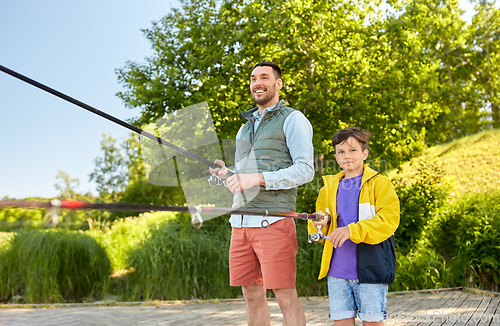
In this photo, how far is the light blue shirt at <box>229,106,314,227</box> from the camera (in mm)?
2127

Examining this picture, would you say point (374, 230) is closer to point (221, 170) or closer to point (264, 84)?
point (221, 170)

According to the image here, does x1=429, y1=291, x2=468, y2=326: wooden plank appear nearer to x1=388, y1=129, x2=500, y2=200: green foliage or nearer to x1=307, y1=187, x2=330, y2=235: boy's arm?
x1=307, y1=187, x2=330, y2=235: boy's arm

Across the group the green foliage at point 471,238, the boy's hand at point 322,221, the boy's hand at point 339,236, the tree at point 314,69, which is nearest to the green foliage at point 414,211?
the green foliage at point 471,238

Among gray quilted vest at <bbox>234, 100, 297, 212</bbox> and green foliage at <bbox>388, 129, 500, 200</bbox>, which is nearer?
gray quilted vest at <bbox>234, 100, 297, 212</bbox>

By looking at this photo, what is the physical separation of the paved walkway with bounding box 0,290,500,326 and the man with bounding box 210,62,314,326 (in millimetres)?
2101

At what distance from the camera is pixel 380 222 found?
2160mm

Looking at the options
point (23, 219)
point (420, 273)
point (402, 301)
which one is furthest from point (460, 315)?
point (23, 219)

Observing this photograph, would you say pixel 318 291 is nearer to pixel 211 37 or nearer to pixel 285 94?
pixel 285 94

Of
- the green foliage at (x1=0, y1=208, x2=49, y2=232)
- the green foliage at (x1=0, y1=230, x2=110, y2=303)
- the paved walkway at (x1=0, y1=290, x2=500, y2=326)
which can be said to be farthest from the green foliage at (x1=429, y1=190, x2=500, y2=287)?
the green foliage at (x1=0, y1=208, x2=49, y2=232)

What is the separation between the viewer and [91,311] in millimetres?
5227

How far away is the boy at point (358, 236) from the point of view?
2139 millimetres

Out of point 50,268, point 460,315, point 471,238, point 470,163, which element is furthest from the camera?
point 470,163

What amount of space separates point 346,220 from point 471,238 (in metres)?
4.47

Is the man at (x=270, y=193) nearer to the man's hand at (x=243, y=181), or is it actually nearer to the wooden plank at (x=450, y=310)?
the man's hand at (x=243, y=181)
